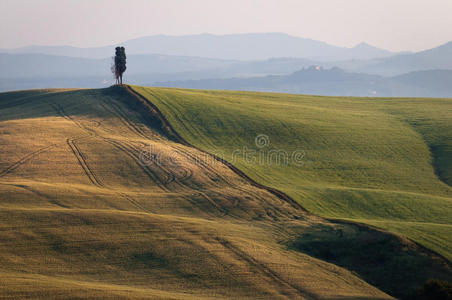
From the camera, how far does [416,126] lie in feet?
224

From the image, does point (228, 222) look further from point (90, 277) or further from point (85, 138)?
point (85, 138)

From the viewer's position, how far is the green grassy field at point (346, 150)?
39.2m

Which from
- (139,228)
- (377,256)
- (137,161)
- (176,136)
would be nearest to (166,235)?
(139,228)

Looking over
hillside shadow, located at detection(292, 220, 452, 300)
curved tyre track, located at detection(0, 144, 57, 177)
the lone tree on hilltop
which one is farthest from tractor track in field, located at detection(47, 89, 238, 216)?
the lone tree on hilltop

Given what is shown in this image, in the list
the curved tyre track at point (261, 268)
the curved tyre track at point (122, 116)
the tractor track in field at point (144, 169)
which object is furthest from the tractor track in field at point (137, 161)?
the curved tyre track at point (261, 268)

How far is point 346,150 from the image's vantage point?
56312 mm

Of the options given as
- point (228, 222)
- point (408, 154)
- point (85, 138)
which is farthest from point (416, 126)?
point (85, 138)

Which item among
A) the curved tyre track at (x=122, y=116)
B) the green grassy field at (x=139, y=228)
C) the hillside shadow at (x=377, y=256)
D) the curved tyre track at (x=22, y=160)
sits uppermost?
the curved tyre track at (x=122, y=116)

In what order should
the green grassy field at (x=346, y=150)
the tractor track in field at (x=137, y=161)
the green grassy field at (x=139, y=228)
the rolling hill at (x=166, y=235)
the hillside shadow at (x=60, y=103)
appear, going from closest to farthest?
1. the green grassy field at (x=139, y=228)
2. the rolling hill at (x=166, y=235)
3. the green grassy field at (x=346, y=150)
4. the tractor track in field at (x=137, y=161)
5. the hillside shadow at (x=60, y=103)

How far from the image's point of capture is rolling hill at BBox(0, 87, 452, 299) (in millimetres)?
24828

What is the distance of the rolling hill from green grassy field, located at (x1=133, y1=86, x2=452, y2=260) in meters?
1.92

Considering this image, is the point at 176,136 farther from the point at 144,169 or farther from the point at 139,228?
the point at 139,228

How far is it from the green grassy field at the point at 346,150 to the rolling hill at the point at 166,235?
6.29 ft

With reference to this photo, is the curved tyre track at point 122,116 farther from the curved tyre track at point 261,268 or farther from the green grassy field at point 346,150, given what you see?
the curved tyre track at point 261,268
